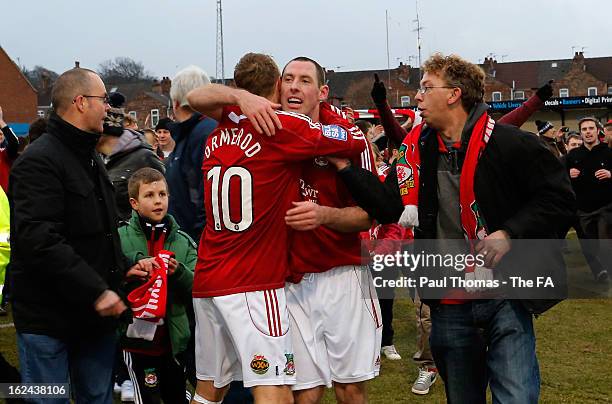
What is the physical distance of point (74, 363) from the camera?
3688 millimetres

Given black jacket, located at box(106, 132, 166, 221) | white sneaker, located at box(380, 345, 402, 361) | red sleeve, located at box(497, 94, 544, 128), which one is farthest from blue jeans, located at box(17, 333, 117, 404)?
white sneaker, located at box(380, 345, 402, 361)

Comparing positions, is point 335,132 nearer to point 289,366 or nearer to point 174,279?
point 289,366

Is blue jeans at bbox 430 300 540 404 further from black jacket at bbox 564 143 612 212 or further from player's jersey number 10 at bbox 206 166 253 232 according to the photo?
black jacket at bbox 564 143 612 212

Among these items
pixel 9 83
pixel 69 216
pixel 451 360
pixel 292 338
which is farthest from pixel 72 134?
pixel 9 83

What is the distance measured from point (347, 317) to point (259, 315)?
2.04 ft

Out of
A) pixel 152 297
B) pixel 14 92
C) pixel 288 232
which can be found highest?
pixel 14 92

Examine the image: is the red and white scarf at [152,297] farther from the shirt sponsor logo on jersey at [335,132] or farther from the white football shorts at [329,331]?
the shirt sponsor logo on jersey at [335,132]

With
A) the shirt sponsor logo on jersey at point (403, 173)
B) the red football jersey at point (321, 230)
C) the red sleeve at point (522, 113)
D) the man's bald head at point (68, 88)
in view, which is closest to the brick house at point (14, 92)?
the red sleeve at point (522, 113)

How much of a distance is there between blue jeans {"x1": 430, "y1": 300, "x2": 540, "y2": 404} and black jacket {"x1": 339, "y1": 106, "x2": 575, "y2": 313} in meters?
0.15

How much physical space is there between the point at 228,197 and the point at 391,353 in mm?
4210

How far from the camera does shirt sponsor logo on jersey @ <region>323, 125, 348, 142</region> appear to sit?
349 centimetres

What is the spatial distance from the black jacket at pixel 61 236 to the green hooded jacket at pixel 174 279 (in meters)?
0.80

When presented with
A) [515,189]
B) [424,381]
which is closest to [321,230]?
A: [515,189]

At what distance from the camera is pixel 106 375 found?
3.75 meters
